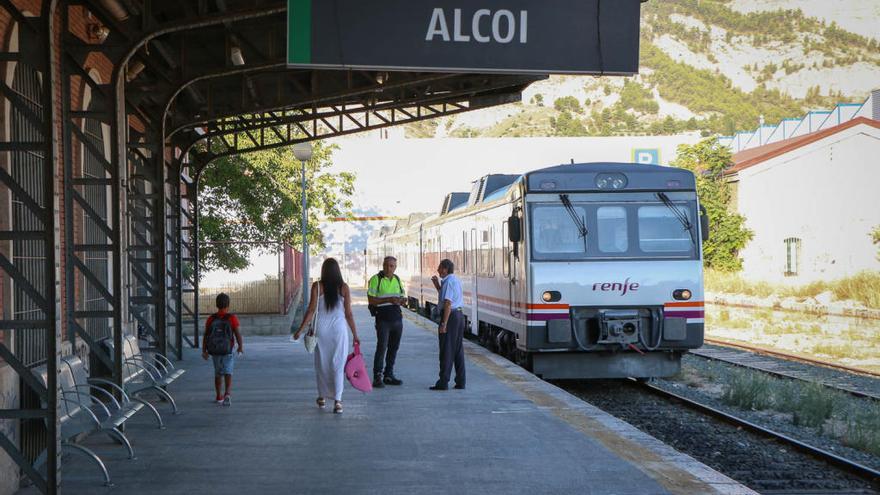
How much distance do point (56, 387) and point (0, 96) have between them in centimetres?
371

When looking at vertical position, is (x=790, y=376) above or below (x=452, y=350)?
below

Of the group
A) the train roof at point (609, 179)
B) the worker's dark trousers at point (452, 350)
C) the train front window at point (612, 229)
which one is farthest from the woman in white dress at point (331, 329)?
the train front window at point (612, 229)

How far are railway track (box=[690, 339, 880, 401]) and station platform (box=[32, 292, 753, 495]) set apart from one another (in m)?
5.28

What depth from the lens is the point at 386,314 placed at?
13844mm

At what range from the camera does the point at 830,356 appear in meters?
21.1

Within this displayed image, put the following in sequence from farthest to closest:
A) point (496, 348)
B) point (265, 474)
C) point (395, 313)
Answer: point (496, 348) < point (395, 313) < point (265, 474)

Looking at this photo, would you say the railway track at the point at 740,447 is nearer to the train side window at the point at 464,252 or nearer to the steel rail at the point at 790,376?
the steel rail at the point at 790,376

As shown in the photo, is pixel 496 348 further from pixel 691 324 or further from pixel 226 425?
pixel 226 425

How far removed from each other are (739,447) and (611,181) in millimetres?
4787

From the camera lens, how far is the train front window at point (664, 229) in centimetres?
1452

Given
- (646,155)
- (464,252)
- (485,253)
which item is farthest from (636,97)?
(485,253)

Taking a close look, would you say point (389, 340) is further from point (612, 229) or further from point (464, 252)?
point (464, 252)

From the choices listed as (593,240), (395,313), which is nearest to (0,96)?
(395,313)

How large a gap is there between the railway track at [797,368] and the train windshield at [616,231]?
9.54 feet
